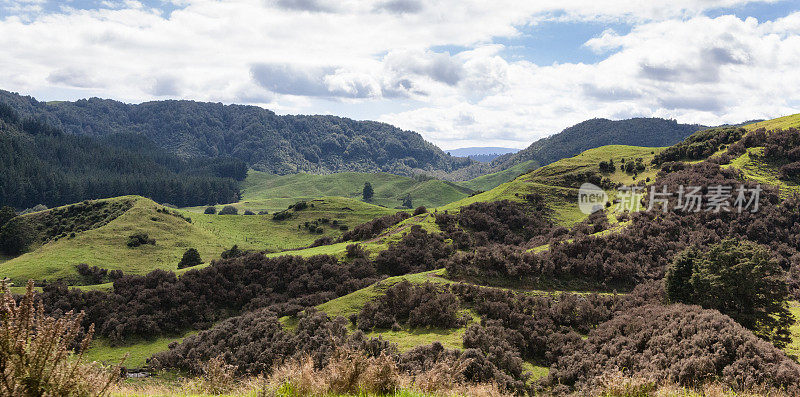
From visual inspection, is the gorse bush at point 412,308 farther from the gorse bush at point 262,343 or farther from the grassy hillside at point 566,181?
the grassy hillside at point 566,181

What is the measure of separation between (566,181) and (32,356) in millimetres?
74513

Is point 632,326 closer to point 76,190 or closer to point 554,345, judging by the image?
point 554,345

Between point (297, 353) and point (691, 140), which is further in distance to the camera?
point (691, 140)

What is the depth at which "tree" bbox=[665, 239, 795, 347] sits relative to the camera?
2480cm

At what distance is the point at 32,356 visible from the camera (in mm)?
5727

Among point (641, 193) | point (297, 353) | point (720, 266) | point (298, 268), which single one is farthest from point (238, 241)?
point (720, 266)

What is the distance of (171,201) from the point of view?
191 m

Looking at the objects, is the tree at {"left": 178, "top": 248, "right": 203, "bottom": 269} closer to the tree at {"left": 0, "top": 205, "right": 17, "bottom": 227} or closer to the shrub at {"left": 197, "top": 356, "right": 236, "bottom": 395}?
the tree at {"left": 0, "top": 205, "right": 17, "bottom": 227}

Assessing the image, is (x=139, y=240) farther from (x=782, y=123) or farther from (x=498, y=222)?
(x=782, y=123)

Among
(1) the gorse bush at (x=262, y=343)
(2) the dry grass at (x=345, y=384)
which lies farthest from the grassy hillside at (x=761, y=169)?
(2) the dry grass at (x=345, y=384)

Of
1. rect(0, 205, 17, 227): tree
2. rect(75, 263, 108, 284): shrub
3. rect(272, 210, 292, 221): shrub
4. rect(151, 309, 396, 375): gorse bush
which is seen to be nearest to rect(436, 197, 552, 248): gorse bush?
rect(151, 309, 396, 375): gorse bush

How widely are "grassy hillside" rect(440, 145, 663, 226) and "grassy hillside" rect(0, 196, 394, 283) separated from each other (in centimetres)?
4338

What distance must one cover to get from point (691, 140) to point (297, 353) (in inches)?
3039

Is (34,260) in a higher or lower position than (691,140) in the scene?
lower
